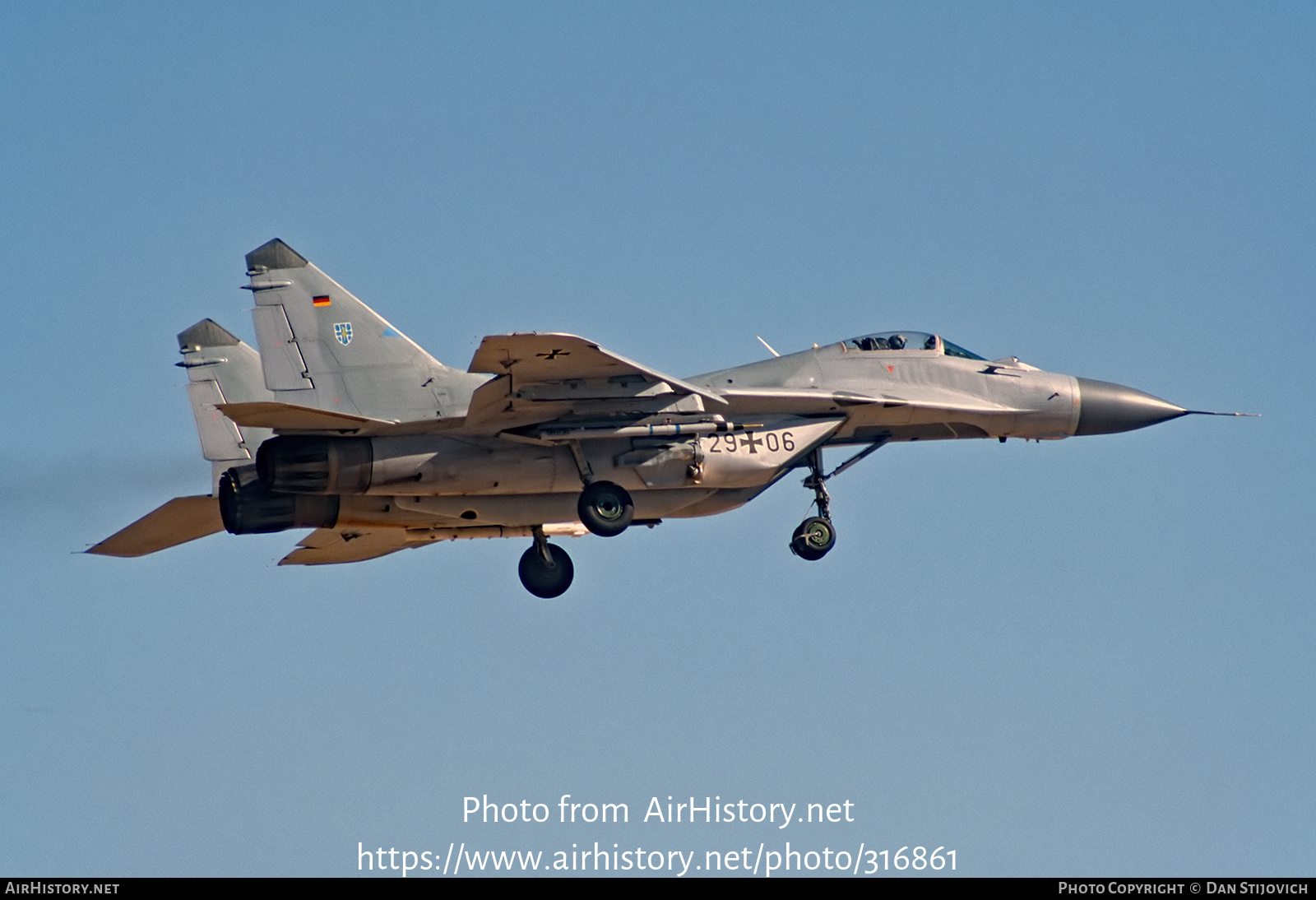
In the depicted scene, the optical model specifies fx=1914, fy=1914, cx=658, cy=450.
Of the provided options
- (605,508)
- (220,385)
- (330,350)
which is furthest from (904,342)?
(220,385)

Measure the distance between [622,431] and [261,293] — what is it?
4.28m

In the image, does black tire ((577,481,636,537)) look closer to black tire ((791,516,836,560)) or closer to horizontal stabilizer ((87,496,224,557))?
black tire ((791,516,836,560))

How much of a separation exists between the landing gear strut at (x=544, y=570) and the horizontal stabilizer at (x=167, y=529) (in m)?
3.68

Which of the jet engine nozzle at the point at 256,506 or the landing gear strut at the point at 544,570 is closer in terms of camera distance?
the jet engine nozzle at the point at 256,506

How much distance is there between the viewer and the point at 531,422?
69.3ft

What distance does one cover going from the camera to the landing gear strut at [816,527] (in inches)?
893

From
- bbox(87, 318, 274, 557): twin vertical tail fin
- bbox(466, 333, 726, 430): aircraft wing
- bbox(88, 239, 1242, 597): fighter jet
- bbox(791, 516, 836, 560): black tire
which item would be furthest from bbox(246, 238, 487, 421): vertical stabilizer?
bbox(791, 516, 836, 560): black tire

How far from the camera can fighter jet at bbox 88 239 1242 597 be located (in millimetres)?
20609

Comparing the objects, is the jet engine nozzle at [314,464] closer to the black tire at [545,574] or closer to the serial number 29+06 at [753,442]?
the black tire at [545,574]

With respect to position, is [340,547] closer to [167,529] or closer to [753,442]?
[167,529]

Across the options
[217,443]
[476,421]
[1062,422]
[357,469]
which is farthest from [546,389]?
[1062,422]

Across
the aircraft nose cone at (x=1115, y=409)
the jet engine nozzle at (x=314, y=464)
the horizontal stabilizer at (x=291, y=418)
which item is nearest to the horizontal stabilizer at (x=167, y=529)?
the jet engine nozzle at (x=314, y=464)

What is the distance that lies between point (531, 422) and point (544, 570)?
2726mm

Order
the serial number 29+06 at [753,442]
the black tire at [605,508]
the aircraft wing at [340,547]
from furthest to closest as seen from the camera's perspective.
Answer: the aircraft wing at [340,547]
the serial number 29+06 at [753,442]
the black tire at [605,508]
